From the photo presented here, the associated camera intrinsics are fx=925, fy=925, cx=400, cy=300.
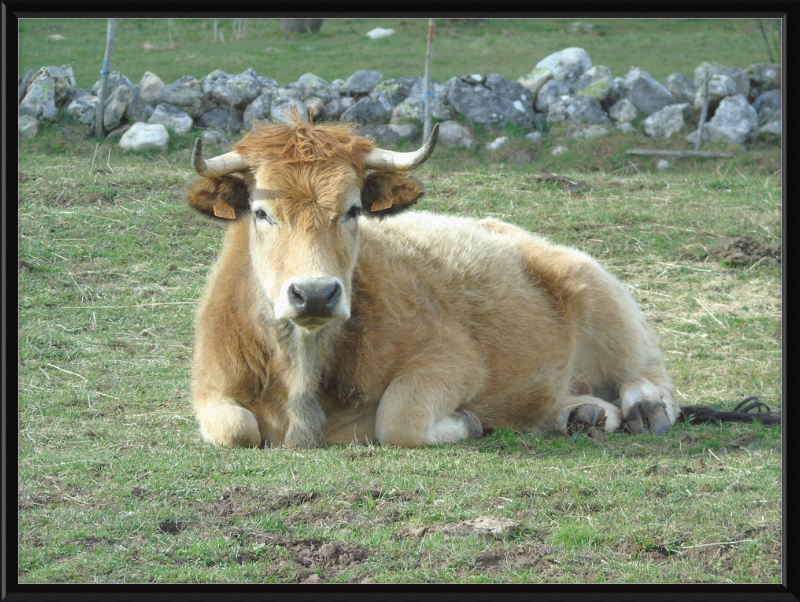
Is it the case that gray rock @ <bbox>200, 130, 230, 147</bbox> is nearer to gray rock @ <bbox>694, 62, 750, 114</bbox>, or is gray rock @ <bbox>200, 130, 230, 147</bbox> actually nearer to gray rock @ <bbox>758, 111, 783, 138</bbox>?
gray rock @ <bbox>694, 62, 750, 114</bbox>

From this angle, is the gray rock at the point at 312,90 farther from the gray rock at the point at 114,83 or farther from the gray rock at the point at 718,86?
the gray rock at the point at 718,86

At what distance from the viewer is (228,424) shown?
6.16m

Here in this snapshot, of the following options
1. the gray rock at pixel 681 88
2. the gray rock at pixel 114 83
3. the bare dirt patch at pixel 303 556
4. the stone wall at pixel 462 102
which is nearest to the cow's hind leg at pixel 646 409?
the bare dirt patch at pixel 303 556

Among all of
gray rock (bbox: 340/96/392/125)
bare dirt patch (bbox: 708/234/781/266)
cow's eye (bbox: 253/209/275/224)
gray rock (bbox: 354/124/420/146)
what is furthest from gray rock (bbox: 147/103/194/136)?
cow's eye (bbox: 253/209/275/224)

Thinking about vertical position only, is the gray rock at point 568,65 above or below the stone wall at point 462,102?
above

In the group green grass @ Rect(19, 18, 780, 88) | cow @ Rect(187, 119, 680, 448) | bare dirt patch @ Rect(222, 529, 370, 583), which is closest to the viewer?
bare dirt patch @ Rect(222, 529, 370, 583)

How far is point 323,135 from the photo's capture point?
614cm

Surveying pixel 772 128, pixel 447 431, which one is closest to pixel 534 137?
pixel 772 128

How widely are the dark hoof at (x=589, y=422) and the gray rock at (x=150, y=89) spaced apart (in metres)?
11.3

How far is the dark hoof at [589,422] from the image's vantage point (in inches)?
269

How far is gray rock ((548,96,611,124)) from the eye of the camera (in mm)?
16547

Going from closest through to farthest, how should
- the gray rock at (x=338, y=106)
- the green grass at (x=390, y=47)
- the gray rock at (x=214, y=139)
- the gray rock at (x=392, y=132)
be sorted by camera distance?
the gray rock at (x=214, y=139) → the gray rock at (x=392, y=132) → the gray rock at (x=338, y=106) → the green grass at (x=390, y=47)

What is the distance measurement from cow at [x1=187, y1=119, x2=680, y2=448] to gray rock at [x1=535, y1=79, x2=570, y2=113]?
373 inches
